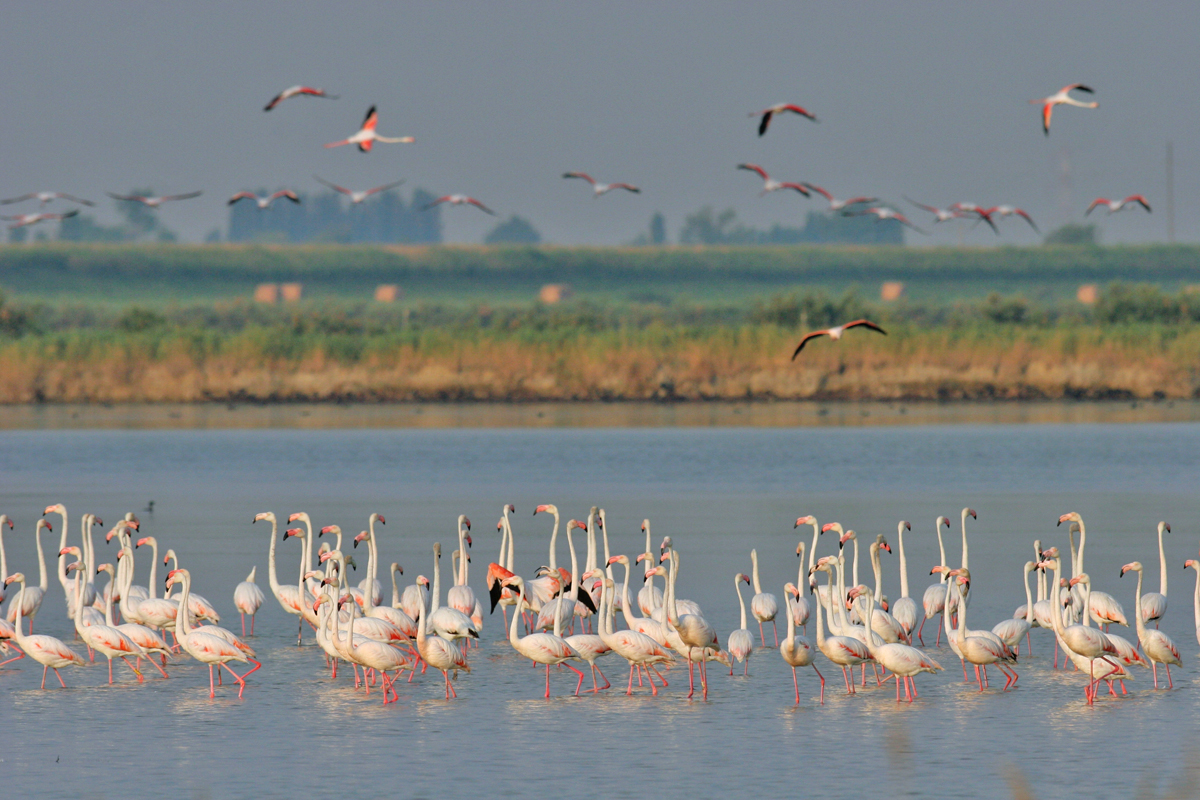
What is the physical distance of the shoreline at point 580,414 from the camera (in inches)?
1609

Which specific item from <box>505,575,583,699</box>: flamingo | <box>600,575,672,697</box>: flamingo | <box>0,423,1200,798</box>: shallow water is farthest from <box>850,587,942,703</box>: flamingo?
<box>505,575,583,699</box>: flamingo

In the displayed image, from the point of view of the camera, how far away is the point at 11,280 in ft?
398

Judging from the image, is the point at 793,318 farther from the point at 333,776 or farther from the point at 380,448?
the point at 333,776

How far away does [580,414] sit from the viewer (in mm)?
45000

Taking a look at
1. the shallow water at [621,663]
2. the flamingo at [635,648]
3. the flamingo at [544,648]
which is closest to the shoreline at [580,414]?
the shallow water at [621,663]

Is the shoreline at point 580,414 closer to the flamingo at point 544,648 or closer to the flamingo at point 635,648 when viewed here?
the flamingo at point 635,648

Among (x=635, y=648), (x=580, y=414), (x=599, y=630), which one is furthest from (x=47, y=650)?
(x=580, y=414)

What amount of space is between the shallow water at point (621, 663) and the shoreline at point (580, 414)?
578cm

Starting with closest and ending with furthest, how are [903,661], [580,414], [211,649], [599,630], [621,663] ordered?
[903,661]
[211,649]
[599,630]
[621,663]
[580,414]

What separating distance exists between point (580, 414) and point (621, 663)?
30.8 m

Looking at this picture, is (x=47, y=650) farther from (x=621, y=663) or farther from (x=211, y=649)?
Result: (x=621, y=663)

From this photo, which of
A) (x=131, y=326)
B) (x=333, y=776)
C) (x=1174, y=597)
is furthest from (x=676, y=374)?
(x=333, y=776)

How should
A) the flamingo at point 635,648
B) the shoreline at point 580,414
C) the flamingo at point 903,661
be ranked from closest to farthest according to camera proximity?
the flamingo at point 903,661 → the flamingo at point 635,648 → the shoreline at point 580,414

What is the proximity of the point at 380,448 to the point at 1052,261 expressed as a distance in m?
102
